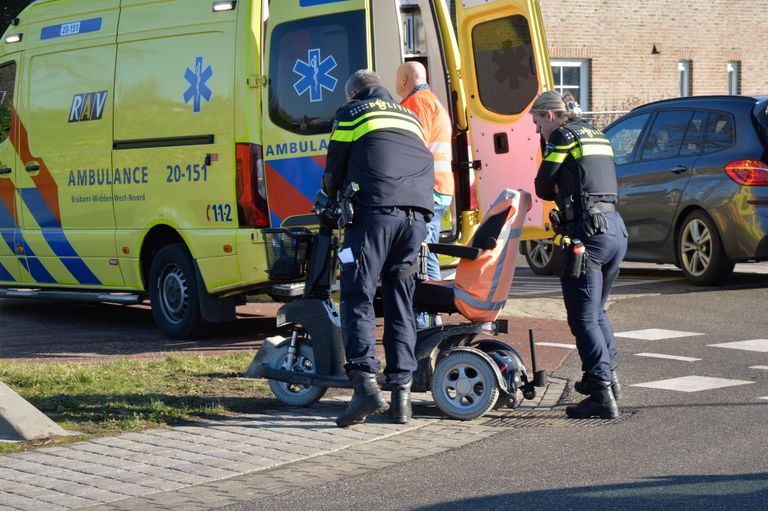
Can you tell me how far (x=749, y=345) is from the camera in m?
10.0

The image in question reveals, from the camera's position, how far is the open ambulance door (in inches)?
419

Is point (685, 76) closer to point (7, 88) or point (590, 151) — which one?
point (7, 88)

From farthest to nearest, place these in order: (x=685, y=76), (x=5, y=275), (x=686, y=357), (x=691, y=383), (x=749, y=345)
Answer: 1. (x=685, y=76)
2. (x=5, y=275)
3. (x=749, y=345)
4. (x=686, y=357)
5. (x=691, y=383)

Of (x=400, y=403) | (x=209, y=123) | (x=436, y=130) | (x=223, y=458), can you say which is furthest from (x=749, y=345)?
(x=223, y=458)

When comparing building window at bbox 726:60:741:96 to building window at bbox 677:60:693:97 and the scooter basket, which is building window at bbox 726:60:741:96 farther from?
the scooter basket

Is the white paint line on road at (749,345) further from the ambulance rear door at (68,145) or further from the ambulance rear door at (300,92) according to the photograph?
the ambulance rear door at (68,145)

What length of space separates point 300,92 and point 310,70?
6.8 inches

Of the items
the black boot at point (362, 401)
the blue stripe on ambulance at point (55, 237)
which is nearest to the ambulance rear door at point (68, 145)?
the blue stripe on ambulance at point (55, 237)

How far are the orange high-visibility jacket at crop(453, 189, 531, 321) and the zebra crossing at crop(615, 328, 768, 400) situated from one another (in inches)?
54.7

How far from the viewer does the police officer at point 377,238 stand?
24.1ft

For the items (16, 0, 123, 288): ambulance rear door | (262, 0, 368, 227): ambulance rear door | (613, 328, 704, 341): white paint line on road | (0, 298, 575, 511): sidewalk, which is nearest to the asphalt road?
(0, 298, 575, 511): sidewalk

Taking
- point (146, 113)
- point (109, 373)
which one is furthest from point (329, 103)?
point (109, 373)

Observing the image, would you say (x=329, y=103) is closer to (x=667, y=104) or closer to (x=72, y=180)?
(x=72, y=180)

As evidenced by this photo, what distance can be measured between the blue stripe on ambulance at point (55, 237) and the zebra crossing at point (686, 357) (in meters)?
4.41
